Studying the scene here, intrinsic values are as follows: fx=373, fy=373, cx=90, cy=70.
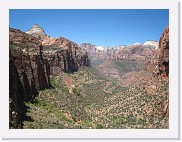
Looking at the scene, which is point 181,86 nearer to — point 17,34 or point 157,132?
point 157,132

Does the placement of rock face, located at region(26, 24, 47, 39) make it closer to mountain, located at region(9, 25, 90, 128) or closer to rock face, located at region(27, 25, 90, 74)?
rock face, located at region(27, 25, 90, 74)

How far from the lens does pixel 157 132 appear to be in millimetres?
24766

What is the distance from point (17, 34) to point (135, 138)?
25.8 metres

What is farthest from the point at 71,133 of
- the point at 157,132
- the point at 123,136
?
the point at 157,132

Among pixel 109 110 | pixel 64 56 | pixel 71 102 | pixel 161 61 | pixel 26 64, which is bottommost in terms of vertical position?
pixel 109 110

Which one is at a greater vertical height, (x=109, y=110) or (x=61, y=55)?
(x=61, y=55)

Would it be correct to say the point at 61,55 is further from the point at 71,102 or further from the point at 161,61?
the point at 161,61

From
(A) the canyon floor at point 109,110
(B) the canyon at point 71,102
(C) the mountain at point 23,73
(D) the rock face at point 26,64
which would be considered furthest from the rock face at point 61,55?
(D) the rock face at point 26,64

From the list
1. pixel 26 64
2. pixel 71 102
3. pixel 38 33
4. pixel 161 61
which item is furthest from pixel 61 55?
pixel 161 61

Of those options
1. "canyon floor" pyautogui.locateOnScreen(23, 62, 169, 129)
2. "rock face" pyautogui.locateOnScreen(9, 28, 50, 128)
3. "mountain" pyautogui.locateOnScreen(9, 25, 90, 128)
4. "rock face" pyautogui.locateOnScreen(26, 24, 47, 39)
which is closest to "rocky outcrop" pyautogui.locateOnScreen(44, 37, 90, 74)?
"rock face" pyautogui.locateOnScreen(26, 24, 47, 39)

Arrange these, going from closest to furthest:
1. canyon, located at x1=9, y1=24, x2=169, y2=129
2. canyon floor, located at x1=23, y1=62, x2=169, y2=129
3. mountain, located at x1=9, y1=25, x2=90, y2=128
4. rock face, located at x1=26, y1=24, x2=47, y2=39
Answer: mountain, located at x1=9, y1=25, x2=90, y2=128
canyon, located at x1=9, y1=24, x2=169, y2=129
canyon floor, located at x1=23, y1=62, x2=169, y2=129
rock face, located at x1=26, y1=24, x2=47, y2=39

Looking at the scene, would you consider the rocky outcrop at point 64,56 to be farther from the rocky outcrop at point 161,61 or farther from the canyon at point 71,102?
the rocky outcrop at point 161,61

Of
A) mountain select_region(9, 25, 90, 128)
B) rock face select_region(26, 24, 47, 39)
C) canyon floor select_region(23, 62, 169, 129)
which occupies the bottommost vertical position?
canyon floor select_region(23, 62, 169, 129)
